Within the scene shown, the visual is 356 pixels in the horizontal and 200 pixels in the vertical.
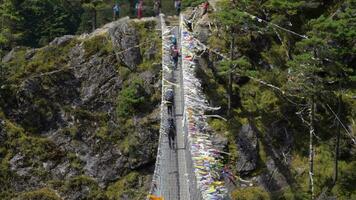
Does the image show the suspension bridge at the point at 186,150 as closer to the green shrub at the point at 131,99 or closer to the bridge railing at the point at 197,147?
the bridge railing at the point at 197,147

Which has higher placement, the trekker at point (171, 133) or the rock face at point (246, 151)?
the trekker at point (171, 133)

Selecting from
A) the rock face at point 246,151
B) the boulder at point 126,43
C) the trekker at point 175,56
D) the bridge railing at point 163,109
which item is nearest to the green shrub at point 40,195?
the bridge railing at point 163,109

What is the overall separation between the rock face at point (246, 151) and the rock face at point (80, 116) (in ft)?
12.8

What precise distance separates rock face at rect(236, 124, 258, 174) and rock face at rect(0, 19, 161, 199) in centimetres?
391

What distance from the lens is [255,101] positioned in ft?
87.4

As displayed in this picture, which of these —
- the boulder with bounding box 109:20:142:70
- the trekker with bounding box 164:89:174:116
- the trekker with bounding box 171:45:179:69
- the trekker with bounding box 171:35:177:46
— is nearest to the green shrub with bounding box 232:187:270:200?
the trekker with bounding box 164:89:174:116

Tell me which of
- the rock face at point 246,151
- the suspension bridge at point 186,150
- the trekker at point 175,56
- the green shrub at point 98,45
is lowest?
the rock face at point 246,151

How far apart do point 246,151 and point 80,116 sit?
8.30m

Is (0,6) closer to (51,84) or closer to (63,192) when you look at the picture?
(51,84)

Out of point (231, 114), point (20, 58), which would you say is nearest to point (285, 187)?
point (231, 114)

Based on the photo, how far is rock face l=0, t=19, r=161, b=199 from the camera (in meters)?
26.4

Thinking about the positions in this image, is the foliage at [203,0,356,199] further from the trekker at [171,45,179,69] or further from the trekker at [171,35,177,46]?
the trekker at [171,35,177,46]

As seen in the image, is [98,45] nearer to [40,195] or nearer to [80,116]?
[80,116]

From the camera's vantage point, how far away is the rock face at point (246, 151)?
968 inches
